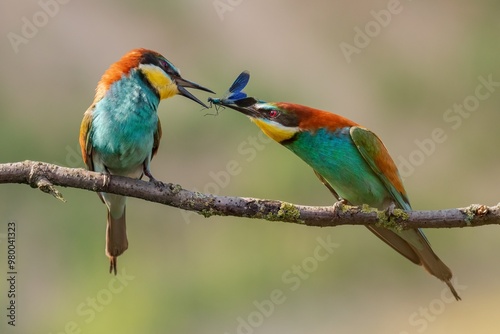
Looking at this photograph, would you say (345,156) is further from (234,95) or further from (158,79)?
(158,79)

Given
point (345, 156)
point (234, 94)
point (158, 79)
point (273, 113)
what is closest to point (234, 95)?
point (234, 94)

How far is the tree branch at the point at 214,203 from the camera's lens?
1771mm

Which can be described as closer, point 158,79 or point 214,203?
point 214,203

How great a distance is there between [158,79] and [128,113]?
0.14m

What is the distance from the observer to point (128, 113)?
7.32ft

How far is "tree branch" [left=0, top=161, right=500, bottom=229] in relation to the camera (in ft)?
5.81

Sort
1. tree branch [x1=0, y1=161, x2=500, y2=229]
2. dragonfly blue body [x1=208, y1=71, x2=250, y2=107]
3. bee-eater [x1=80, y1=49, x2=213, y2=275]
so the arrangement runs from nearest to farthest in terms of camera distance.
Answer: tree branch [x1=0, y1=161, x2=500, y2=229]
dragonfly blue body [x1=208, y1=71, x2=250, y2=107]
bee-eater [x1=80, y1=49, x2=213, y2=275]

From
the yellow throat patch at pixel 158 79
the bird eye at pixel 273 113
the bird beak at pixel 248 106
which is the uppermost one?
the bird eye at pixel 273 113

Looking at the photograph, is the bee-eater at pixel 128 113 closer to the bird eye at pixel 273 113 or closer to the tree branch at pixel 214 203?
the bird eye at pixel 273 113

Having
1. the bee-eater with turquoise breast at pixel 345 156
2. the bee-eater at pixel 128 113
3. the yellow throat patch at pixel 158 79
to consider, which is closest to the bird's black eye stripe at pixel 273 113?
the bee-eater with turquoise breast at pixel 345 156

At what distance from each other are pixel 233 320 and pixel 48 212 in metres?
1.77

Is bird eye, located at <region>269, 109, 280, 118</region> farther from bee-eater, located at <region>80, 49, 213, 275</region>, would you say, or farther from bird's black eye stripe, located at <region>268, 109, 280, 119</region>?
bee-eater, located at <region>80, 49, 213, 275</region>

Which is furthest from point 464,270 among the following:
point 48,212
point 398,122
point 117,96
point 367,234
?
point 117,96

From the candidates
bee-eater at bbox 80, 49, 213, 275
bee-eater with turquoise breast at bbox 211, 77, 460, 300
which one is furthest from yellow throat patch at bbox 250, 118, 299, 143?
bee-eater at bbox 80, 49, 213, 275
